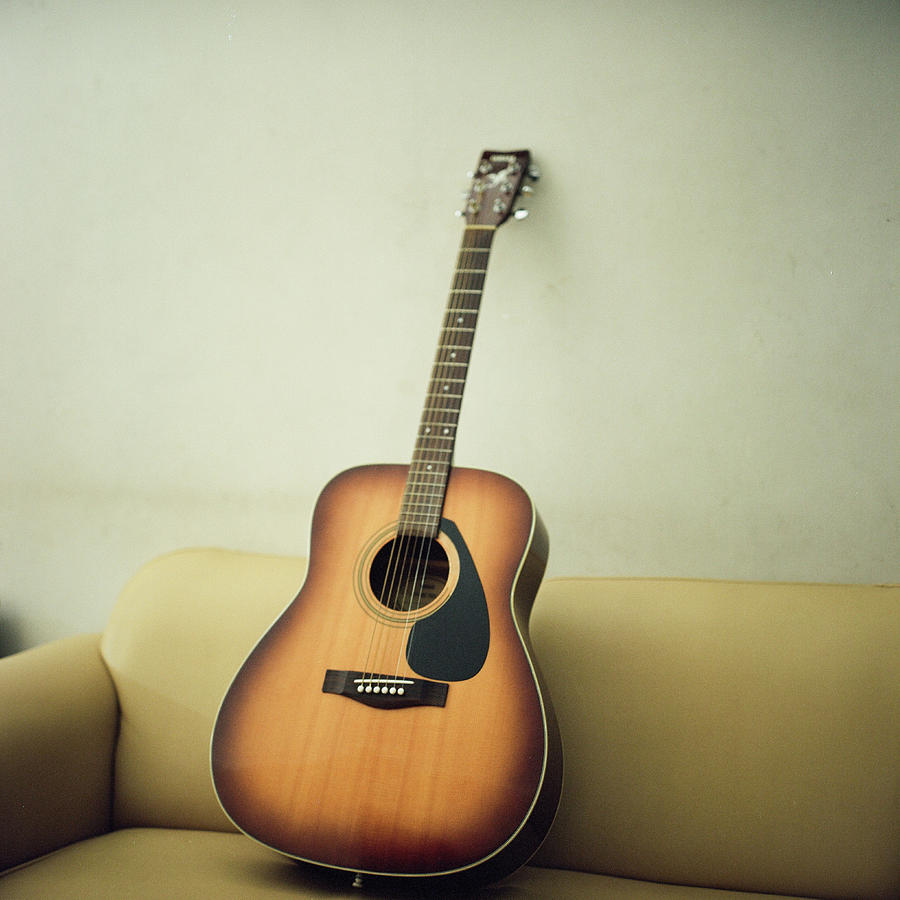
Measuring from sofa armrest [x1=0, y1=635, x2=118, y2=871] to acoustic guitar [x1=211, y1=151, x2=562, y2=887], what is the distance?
0.92 ft

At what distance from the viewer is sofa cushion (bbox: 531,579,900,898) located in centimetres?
98

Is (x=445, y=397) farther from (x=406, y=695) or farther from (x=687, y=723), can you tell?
(x=687, y=723)

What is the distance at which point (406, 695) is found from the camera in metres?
0.91

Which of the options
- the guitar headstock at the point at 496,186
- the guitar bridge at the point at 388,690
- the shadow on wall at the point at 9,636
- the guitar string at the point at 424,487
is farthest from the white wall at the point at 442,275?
the guitar bridge at the point at 388,690

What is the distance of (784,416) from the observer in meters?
1.38

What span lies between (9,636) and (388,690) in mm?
1228

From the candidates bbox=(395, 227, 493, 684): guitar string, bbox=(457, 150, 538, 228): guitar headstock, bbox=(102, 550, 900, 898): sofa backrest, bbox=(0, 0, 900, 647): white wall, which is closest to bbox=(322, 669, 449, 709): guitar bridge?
bbox=(395, 227, 493, 684): guitar string

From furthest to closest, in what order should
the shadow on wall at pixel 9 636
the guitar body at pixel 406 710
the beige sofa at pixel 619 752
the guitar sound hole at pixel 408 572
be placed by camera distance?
the shadow on wall at pixel 9 636 < the guitar sound hole at pixel 408 572 < the beige sofa at pixel 619 752 < the guitar body at pixel 406 710

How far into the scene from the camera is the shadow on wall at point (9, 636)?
5.51ft

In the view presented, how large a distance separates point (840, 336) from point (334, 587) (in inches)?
41.5

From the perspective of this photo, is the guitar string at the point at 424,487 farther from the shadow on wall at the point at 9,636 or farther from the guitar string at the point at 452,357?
the shadow on wall at the point at 9,636

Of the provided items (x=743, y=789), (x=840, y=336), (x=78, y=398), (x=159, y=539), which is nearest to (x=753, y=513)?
(x=840, y=336)

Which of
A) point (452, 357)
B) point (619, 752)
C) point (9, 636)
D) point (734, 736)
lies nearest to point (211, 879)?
point (619, 752)

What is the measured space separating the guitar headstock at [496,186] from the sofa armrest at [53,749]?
107 centimetres
